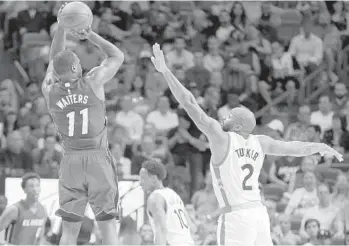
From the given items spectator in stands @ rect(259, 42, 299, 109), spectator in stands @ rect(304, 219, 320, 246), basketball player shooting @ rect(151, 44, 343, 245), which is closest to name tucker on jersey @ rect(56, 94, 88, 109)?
basketball player shooting @ rect(151, 44, 343, 245)

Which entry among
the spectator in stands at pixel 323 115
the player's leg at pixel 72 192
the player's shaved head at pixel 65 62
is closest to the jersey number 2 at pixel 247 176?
the player's leg at pixel 72 192

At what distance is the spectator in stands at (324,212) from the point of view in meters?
12.9

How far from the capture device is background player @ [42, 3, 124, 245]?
7762 millimetres

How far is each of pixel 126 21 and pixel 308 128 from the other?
4.67 meters

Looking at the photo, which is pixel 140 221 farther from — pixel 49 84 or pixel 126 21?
pixel 126 21

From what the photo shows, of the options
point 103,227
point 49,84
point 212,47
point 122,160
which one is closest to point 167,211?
point 103,227

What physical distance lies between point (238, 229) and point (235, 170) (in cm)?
60

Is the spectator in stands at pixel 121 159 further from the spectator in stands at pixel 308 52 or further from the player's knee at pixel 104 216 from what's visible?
the player's knee at pixel 104 216

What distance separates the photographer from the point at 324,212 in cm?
1295

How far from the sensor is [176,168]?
14.1 meters

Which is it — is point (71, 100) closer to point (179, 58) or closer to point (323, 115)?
point (323, 115)

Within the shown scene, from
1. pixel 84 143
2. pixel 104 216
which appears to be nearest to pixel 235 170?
pixel 104 216

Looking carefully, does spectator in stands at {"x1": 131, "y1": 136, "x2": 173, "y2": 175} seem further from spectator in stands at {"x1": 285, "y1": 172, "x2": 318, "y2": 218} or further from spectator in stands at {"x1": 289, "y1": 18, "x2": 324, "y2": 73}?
spectator in stands at {"x1": 289, "y1": 18, "x2": 324, "y2": 73}

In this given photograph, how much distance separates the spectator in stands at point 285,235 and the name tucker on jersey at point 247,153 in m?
4.40
